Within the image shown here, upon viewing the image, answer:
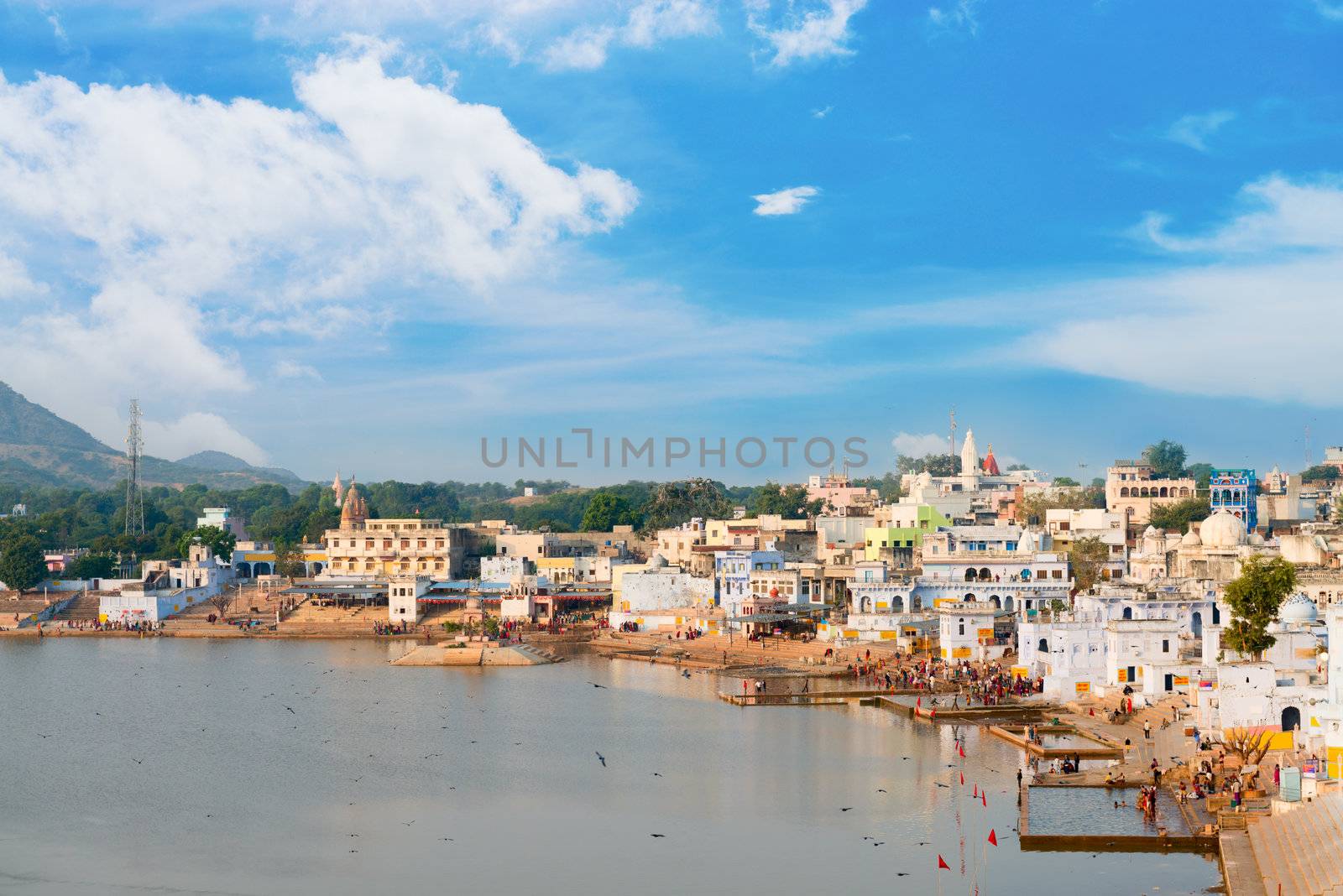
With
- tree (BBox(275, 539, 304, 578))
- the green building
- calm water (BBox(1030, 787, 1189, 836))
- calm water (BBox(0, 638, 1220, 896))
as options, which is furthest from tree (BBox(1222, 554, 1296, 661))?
tree (BBox(275, 539, 304, 578))

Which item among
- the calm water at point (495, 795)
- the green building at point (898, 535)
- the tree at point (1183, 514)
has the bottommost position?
the calm water at point (495, 795)

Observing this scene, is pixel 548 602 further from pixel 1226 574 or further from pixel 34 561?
pixel 1226 574

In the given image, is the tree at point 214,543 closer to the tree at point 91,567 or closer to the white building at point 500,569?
the tree at point 91,567

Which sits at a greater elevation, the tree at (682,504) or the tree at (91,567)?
the tree at (682,504)

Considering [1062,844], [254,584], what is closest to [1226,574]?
[1062,844]

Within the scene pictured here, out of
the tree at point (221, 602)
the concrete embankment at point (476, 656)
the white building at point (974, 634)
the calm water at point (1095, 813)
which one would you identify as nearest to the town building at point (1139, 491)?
the white building at point (974, 634)

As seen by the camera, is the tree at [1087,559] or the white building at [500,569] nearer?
the tree at [1087,559]

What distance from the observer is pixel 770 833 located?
22797 mm

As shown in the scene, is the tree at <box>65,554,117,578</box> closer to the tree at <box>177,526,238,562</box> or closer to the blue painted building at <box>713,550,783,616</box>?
the tree at <box>177,526,238,562</box>

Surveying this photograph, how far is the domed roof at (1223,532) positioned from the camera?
43.3 meters

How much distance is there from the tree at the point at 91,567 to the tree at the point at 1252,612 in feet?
159

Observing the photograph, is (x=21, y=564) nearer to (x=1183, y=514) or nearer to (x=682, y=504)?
(x=682, y=504)

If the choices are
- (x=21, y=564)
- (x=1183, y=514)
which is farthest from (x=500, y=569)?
(x=1183, y=514)

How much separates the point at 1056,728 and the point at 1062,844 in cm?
856
